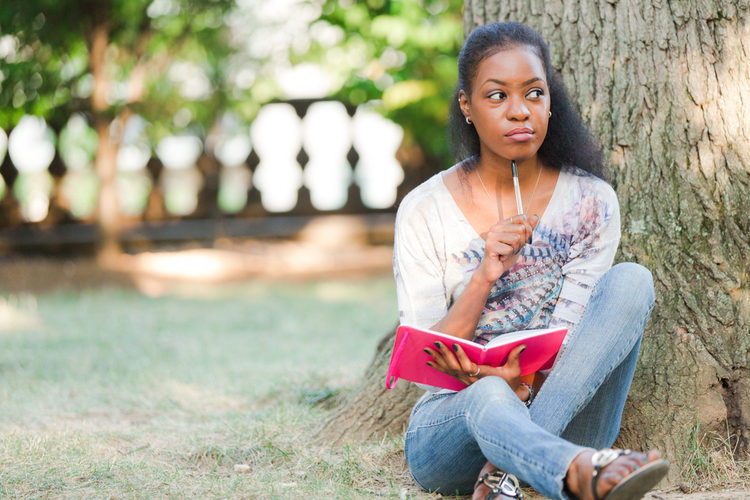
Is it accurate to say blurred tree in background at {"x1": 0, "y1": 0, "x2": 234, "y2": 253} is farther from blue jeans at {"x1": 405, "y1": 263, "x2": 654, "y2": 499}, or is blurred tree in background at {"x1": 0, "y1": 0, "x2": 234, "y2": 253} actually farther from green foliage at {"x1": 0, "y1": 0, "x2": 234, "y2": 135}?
blue jeans at {"x1": 405, "y1": 263, "x2": 654, "y2": 499}

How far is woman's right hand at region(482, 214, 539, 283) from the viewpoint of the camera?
6.72 ft

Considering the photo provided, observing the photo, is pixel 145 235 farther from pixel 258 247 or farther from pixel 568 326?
pixel 568 326

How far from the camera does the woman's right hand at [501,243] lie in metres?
2.05

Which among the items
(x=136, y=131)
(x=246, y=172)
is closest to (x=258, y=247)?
(x=246, y=172)

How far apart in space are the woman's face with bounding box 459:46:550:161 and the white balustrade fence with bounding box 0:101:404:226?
22.5 ft

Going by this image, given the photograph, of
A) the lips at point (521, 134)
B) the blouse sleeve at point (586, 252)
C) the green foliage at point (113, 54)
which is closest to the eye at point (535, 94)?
the lips at point (521, 134)

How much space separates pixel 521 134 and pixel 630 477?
1010mm

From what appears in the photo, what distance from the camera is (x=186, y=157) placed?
927 cm

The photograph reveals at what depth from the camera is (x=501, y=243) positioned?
2.05 metres

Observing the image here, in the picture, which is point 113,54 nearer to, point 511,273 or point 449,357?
point 511,273

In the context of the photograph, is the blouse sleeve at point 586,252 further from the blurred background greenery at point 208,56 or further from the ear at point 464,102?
the blurred background greenery at point 208,56

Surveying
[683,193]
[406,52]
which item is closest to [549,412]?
[683,193]

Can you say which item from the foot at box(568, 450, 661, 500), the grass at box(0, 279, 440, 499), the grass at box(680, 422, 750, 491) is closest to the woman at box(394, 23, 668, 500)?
the foot at box(568, 450, 661, 500)

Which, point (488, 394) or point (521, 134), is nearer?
point (488, 394)
